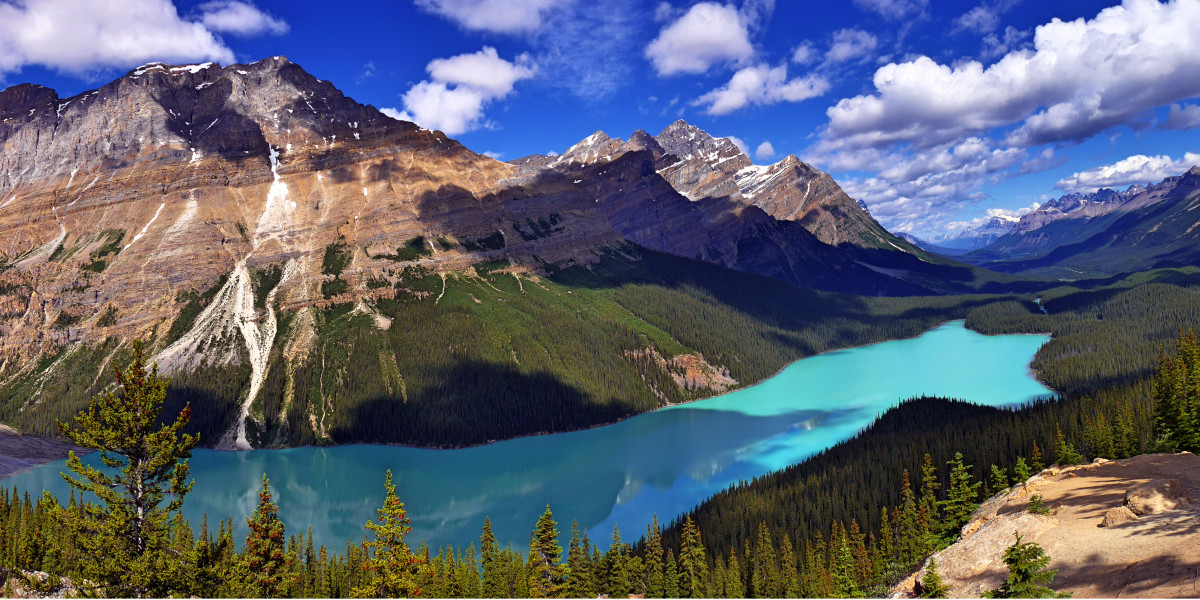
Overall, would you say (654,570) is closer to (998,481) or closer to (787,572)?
(787,572)

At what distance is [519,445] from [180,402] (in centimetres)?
6865

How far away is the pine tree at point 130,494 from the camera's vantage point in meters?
18.0

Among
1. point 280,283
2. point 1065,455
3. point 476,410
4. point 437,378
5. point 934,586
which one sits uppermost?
point 280,283

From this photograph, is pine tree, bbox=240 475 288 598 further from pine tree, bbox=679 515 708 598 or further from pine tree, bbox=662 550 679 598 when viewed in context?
pine tree, bbox=679 515 708 598

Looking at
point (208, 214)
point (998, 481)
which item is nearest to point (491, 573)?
point (998, 481)

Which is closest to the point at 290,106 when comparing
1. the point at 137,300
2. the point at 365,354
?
the point at 137,300

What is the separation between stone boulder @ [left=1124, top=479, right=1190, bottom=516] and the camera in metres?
30.5

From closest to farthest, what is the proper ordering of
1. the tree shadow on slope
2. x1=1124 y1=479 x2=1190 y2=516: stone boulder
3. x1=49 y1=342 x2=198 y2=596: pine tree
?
1. x1=49 y1=342 x2=198 y2=596: pine tree
2. x1=1124 y1=479 x2=1190 y2=516: stone boulder
3. the tree shadow on slope

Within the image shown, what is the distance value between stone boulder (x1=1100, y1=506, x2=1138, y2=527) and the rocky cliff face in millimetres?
126370

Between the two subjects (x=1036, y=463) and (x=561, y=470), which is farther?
(x=561, y=470)

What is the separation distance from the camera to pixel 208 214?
159875 mm

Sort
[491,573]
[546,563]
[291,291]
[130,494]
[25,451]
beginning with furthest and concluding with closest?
[291,291], [25,451], [491,573], [546,563], [130,494]

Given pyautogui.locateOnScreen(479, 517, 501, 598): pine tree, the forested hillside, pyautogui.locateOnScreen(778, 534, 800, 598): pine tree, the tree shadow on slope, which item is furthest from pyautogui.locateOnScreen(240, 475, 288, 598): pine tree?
the forested hillside

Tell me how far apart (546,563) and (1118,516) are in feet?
114
